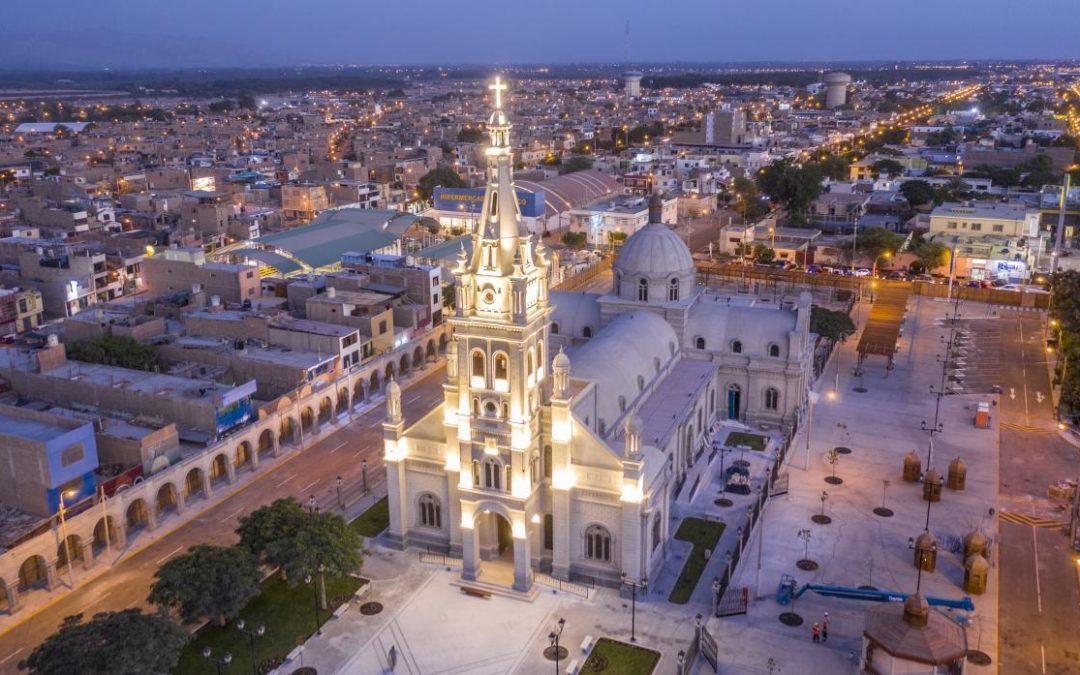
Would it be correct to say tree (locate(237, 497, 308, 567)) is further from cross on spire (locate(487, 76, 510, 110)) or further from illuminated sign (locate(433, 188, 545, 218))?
illuminated sign (locate(433, 188, 545, 218))

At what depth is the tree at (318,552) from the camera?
49062 mm

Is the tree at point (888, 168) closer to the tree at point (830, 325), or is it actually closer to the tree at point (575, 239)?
the tree at point (575, 239)

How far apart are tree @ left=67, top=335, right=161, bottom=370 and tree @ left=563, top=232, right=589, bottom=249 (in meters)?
78.5

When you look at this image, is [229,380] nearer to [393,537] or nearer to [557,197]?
[393,537]

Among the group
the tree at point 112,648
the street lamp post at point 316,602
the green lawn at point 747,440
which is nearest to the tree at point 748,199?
the green lawn at point 747,440

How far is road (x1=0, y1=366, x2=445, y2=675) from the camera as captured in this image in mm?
50750

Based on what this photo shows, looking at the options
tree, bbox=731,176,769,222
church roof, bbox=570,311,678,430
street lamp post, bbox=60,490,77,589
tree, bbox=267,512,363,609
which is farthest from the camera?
tree, bbox=731,176,769,222

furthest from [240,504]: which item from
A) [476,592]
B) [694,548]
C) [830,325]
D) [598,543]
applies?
[830,325]

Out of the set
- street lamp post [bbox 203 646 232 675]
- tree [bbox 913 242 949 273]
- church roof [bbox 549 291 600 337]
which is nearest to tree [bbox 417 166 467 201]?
tree [bbox 913 242 949 273]

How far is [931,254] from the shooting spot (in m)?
125

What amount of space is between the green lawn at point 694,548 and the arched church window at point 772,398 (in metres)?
19.6

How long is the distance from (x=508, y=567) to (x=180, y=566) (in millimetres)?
18883

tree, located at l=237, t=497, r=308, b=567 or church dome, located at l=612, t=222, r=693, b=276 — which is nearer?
tree, located at l=237, t=497, r=308, b=567

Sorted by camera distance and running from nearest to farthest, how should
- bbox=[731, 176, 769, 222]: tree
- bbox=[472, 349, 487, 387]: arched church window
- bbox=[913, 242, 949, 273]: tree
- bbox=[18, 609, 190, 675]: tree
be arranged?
1. bbox=[18, 609, 190, 675]: tree
2. bbox=[472, 349, 487, 387]: arched church window
3. bbox=[913, 242, 949, 273]: tree
4. bbox=[731, 176, 769, 222]: tree
